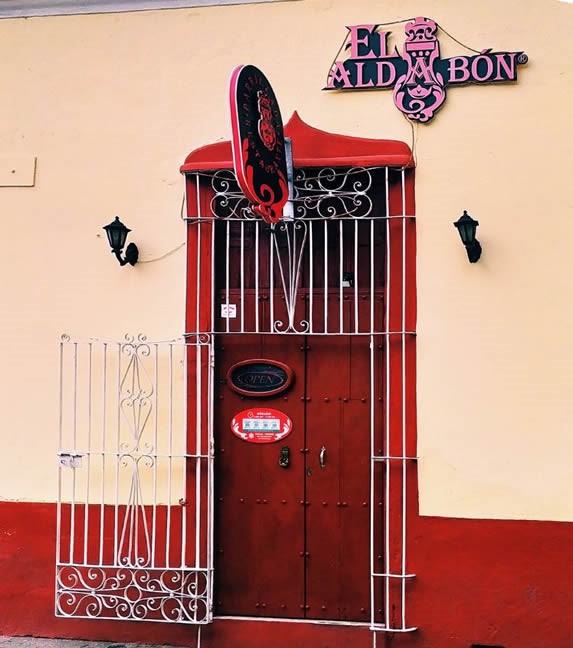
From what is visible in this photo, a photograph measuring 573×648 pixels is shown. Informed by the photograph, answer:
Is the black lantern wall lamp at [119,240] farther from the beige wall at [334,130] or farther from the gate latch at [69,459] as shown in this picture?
the gate latch at [69,459]

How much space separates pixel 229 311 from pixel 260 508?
1.32 metres

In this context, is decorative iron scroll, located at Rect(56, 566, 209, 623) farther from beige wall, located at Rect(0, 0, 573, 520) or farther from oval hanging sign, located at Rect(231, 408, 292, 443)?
oval hanging sign, located at Rect(231, 408, 292, 443)

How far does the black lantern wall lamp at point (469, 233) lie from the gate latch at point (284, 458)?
172 centimetres

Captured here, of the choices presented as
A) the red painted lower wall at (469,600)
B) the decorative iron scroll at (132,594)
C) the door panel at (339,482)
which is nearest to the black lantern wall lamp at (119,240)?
the door panel at (339,482)

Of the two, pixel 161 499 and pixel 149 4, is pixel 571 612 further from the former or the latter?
pixel 149 4

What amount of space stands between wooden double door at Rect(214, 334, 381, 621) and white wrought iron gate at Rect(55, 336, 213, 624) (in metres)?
0.18

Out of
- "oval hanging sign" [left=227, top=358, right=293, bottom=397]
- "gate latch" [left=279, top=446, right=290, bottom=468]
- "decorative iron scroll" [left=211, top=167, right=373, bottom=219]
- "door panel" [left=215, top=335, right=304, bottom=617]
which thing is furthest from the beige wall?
"gate latch" [left=279, top=446, right=290, bottom=468]

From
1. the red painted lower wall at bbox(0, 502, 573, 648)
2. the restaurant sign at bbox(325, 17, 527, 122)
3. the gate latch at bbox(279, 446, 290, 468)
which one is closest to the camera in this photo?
the red painted lower wall at bbox(0, 502, 573, 648)

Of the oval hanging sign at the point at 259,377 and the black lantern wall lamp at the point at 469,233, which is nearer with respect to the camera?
the black lantern wall lamp at the point at 469,233

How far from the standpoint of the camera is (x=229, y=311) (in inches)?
209

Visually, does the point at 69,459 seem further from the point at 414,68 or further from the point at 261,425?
the point at 414,68

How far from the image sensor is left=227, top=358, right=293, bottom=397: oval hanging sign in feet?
17.1

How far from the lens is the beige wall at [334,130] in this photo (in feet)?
16.2

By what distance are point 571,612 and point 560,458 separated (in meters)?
0.92
